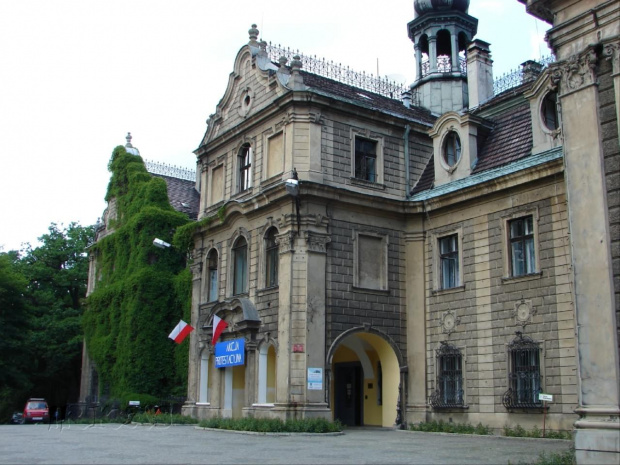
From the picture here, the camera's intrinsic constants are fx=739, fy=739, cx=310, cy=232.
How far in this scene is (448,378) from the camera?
25.7m

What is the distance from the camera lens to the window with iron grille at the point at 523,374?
2259 cm

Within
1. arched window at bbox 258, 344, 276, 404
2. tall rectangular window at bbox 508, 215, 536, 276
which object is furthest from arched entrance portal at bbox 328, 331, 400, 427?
tall rectangular window at bbox 508, 215, 536, 276

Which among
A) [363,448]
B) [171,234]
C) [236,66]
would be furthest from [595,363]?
[171,234]

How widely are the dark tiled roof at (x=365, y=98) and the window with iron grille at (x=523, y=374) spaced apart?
10498mm

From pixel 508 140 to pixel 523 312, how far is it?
664 centimetres

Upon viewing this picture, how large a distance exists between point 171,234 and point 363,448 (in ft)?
75.4

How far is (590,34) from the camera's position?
14.8m

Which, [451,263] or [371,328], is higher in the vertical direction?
[451,263]

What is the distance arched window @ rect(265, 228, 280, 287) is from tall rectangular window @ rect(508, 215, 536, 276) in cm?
840

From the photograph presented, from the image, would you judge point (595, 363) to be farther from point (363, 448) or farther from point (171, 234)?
point (171, 234)

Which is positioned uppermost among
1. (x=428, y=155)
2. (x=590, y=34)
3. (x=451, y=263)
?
(x=428, y=155)

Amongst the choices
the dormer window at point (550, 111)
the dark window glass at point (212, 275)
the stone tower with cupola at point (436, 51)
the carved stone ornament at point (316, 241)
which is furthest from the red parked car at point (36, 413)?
the dormer window at point (550, 111)

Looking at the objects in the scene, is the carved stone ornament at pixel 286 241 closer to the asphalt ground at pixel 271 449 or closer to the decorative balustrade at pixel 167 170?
the asphalt ground at pixel 271 449

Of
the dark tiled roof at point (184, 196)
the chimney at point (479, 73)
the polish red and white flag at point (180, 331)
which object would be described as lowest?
the polish red and white flag at point (180, 331)
